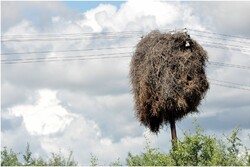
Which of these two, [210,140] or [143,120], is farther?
[143,120]

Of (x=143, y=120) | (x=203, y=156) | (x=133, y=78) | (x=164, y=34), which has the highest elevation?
(x=164, y=34)

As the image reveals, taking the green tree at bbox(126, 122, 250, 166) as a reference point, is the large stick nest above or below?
above

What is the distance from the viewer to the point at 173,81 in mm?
26500

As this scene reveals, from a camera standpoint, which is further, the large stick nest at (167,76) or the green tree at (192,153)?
the large stick nest at (167,76)

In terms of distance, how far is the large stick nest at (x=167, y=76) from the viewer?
2656 centimetres

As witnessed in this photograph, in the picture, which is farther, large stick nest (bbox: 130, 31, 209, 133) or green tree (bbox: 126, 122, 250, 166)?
large stick nest (bbox: 130, 31, 209, 133)

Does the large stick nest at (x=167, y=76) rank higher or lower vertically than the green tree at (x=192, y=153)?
higher

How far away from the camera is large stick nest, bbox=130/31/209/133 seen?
26.6 metres

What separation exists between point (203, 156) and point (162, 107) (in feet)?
30.3

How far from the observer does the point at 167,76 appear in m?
26.5

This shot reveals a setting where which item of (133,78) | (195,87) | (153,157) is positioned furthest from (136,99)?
(153,157)

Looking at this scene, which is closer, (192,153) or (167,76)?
(192,153)

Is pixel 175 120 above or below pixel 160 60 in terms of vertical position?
below

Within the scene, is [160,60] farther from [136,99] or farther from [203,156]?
[203,156]
